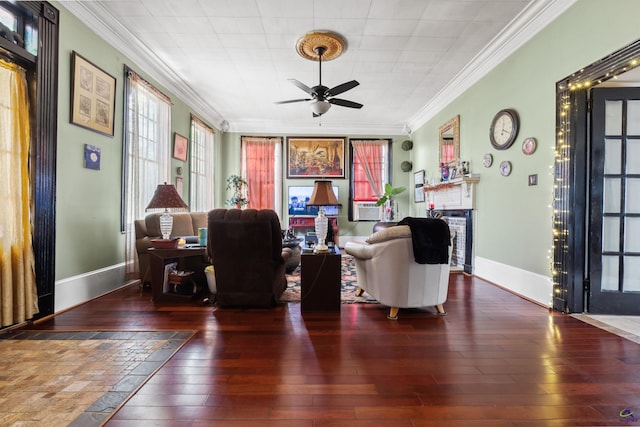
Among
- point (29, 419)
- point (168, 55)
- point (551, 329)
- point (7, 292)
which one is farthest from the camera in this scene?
point (168, 55)

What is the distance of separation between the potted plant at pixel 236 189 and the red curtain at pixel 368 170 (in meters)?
2.93

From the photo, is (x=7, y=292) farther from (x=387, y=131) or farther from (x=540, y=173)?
(x=387, y=131)

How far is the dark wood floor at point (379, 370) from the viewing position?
1.52 m

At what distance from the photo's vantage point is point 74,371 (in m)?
1.87

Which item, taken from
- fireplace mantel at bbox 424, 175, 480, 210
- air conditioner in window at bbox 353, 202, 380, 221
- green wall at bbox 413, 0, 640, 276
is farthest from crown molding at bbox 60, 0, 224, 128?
fireplace mantel at bbox 424, 175, 480, 210

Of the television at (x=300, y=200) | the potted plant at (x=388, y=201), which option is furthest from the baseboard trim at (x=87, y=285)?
the potted plant at (x=388, y=201)

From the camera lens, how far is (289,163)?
7.92 metres

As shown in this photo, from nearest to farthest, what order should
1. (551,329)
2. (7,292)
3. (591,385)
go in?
(591,385) < (7,292) < (551,329)

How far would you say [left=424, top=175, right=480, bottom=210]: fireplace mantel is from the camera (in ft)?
15.7

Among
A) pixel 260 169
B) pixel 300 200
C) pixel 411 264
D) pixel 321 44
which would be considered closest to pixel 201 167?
pixel 260 169

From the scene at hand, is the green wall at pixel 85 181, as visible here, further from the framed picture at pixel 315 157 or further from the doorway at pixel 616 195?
the doorway at pixel 616 195

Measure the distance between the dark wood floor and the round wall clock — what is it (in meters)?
2.18

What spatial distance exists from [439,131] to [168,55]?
199 inches

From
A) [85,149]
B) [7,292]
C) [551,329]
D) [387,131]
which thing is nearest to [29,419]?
[7,292]
